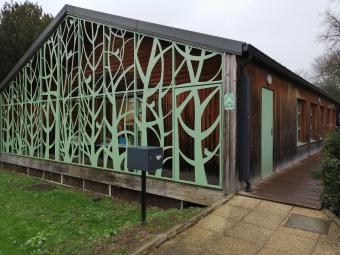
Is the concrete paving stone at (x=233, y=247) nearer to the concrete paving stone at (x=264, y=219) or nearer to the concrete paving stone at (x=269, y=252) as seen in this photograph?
the concrete paving stone at (x=269, y=252)

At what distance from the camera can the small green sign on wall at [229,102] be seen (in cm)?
536

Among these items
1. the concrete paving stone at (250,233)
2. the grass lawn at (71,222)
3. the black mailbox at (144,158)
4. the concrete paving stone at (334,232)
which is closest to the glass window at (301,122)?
the grass lawn at (71,222)

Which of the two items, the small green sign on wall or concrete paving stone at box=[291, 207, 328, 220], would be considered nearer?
concrete paving stone at box=[291, 207, 328, 220]

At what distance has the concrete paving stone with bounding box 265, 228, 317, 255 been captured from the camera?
11.8 feet

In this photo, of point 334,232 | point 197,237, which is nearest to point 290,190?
point 334,232

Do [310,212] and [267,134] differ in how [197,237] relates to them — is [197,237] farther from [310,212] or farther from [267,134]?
[267,134]

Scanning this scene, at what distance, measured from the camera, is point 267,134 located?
23.6ft

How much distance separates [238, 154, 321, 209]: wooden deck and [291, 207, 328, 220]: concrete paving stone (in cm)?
10

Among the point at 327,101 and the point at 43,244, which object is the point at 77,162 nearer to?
the point at 43,244

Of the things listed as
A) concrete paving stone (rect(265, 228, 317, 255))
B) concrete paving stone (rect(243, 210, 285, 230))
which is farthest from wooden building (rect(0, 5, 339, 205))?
concrete paving stone (rect(265, 228, 317, 255))

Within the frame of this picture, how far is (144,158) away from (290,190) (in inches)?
125

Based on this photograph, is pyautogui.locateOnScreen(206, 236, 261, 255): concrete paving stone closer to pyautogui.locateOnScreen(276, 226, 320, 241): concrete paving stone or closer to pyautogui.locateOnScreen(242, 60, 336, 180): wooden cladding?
pyautogui.locateOnScreen(276, 226, 320, 241): concrete paving stone

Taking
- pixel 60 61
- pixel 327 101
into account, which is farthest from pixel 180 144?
pixel 327 101

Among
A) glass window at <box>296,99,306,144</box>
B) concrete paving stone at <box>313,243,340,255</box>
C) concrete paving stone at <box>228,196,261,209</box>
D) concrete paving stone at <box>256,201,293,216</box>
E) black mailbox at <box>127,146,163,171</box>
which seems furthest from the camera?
glass window at <box>296,99,306,144</box>
